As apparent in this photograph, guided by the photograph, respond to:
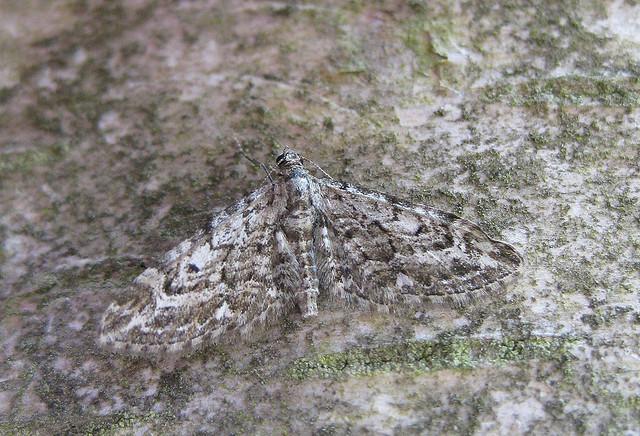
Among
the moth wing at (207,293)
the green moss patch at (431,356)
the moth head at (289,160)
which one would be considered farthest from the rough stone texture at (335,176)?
the moth head at (289,160)

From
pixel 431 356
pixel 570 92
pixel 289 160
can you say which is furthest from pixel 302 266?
pixel 570 92

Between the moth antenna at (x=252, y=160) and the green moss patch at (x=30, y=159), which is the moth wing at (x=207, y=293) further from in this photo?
the green moss patch at (x=30, y=159)

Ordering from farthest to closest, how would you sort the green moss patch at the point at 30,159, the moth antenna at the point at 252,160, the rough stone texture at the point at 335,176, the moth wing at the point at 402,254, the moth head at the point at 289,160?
the green moss patch at the point at 30,159, the moth antenna at the point at 252,160, the moth head at the point at 289,160, the moth wing at the point at 402,254, the rough stone texture at the point at 335,176

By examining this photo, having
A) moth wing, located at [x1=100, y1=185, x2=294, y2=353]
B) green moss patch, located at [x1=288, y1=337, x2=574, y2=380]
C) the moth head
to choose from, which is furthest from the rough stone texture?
the moth head

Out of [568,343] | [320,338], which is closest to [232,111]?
[320,338]

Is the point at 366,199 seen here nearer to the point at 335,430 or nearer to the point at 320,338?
the point at 320,338

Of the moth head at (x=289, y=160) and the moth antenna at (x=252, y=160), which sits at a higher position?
the moth head at (x=289, y=160)

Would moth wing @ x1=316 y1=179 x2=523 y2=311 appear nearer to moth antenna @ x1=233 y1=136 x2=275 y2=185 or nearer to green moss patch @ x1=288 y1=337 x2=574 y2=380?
green moss patch @ x1=288 y1=337 x2=574 y2=380
